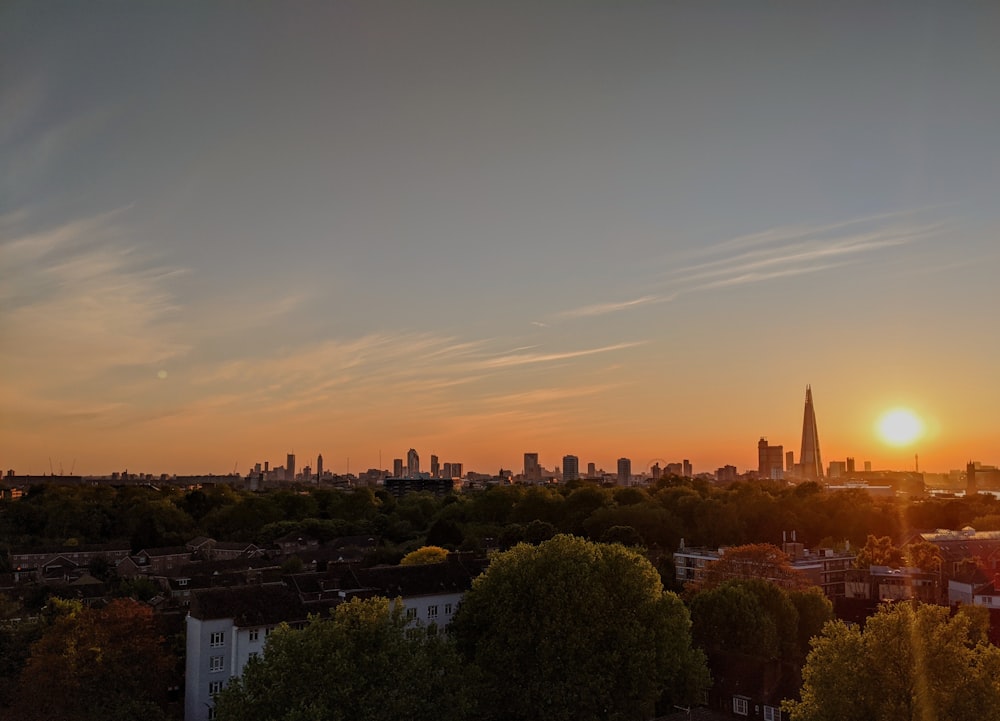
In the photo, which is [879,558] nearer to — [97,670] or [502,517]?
[502,517]

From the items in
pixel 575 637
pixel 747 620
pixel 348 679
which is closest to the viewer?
pixel 348 679

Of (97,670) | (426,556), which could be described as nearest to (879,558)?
(426,556)

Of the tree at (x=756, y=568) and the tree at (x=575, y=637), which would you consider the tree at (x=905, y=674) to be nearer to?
the tree at (x=575, y=637)

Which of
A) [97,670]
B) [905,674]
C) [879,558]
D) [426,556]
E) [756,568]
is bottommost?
[879,558]

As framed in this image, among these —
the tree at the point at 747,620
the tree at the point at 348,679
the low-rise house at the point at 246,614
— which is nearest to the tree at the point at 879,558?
the tree at the point at 747,620

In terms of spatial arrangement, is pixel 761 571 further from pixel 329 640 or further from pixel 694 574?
pixel 329 640

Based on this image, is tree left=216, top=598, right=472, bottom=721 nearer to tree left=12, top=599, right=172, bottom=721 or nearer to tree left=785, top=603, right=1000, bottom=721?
tree left=12, top=599, right=172, bottom=721

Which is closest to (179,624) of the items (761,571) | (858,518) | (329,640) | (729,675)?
(329,640)
